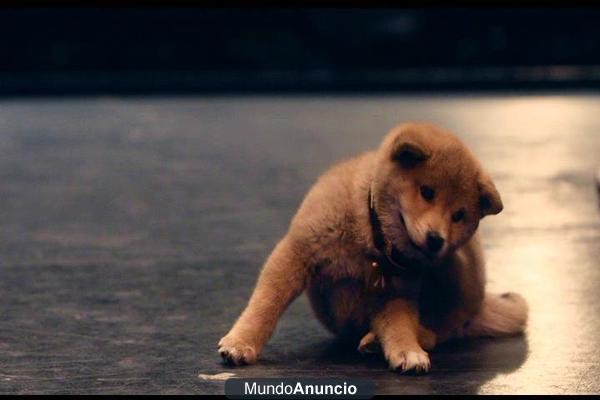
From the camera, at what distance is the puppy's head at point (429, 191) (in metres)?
3.52

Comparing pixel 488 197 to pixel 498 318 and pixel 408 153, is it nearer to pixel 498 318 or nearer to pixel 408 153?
pixel 408 153

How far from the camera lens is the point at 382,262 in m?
3.67

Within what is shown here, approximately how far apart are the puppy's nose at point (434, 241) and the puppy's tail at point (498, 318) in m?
0.67

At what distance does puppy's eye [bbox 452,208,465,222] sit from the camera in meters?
3.56

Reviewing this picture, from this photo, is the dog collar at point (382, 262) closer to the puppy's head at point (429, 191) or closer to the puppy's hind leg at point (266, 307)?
the puppy's head at point (429, 191)

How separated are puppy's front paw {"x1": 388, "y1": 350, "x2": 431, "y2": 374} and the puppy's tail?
503mm

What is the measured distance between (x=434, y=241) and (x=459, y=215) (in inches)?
6.3

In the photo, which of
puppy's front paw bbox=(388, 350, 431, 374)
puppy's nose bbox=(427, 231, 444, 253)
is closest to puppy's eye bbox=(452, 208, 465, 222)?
puppy's nose bbox=(427, 231, 444, 253)

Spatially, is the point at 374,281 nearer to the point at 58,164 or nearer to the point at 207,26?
the point at 58,164

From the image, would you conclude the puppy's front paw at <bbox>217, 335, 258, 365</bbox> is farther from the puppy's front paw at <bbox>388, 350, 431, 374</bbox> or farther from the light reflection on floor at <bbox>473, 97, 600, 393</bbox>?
the light reflection on floor at <bbox>473, 97, 600, 393</bbox>

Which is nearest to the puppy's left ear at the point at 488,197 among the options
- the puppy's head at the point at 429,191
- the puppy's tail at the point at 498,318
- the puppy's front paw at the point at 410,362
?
the puppy's head at the point at 429,191

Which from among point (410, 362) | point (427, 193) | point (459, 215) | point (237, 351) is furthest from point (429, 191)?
point (237, 351)

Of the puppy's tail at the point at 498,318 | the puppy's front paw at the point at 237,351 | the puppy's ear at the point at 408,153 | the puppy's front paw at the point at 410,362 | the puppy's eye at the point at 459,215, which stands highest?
the puppy's ear at the point at 408,153

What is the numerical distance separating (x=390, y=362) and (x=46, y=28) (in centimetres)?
1344
